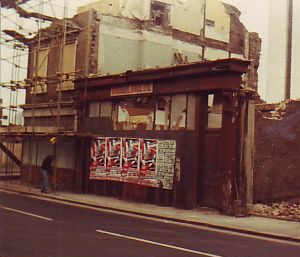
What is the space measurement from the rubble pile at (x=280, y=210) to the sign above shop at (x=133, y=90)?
6.24 meters

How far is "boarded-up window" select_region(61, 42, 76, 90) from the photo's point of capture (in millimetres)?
24797

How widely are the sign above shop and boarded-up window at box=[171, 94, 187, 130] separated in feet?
4.44

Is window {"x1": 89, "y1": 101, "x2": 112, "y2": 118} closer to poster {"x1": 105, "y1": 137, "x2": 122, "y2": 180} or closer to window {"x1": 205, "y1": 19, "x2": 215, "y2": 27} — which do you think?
poster {"x1": 105, "y1": 137, "x2": 122, "y2": 180}

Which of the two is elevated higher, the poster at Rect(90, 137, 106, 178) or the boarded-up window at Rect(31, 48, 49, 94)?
the boarded-up window at Rect(31, 48, 49, 94)

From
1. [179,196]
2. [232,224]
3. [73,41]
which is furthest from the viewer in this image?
[73,41]

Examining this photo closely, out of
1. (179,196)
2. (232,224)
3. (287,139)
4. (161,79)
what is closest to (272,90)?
(287,139)

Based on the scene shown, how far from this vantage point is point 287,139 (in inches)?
832

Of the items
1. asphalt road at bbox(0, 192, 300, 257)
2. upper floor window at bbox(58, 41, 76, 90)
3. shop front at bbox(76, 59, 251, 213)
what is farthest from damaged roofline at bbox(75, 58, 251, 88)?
asphalt road at bbox(0, 192, 300, 257)

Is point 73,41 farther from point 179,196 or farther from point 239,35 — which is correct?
point 239,35

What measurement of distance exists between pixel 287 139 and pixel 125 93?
7288 mm

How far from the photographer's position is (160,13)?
101ft

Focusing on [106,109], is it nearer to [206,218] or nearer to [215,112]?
[215,112]

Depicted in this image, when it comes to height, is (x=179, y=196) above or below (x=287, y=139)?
below

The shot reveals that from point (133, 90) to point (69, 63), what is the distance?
19.7 ft
